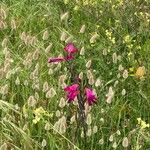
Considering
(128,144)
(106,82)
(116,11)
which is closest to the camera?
(128,144)

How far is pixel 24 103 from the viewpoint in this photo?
3490 mm

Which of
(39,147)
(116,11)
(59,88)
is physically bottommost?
(39,147)

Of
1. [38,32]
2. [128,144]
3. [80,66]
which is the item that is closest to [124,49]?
[80,66]

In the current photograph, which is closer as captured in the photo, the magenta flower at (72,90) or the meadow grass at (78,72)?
the magenta flower at (72,90)

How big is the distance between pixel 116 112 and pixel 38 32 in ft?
4.98

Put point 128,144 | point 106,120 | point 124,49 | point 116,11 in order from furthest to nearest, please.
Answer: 1. point 116,11
2. point 124,49
3. point 106,120
4. point 128,144

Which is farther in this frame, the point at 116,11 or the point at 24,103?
the point at 116,11

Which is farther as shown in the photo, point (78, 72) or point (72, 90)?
point (78, 72)

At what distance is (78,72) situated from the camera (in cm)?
390

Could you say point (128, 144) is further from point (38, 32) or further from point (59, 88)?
point (38, 32)

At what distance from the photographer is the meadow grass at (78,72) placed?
10.2 ft

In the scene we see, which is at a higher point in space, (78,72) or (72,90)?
(72,90)

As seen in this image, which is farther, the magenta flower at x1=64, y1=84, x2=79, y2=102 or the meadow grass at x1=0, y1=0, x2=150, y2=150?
the meadow grass at x1=0, y1=0, x2=150, y2=150

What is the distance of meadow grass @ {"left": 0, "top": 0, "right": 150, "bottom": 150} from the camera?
3104 millimetres
